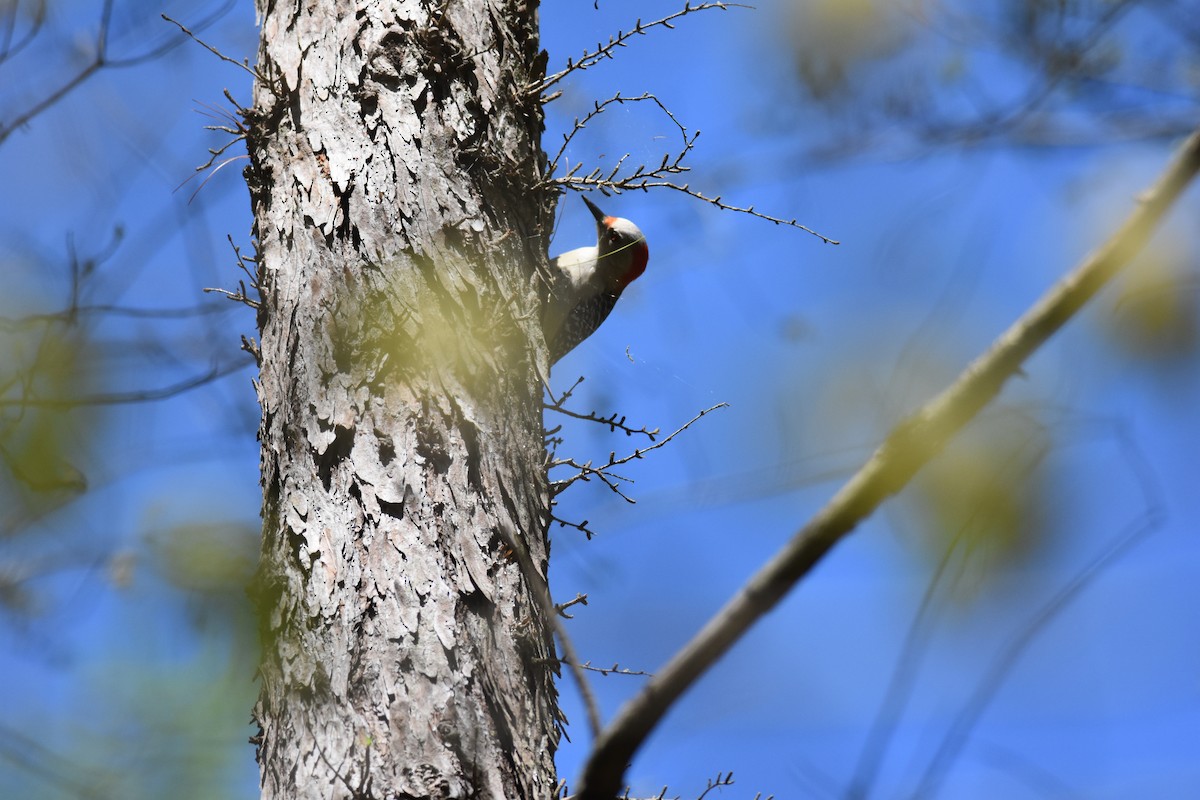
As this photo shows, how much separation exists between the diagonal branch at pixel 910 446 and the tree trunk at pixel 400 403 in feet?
2.66

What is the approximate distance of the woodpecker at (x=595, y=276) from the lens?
462 cm

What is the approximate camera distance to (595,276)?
5.02 m

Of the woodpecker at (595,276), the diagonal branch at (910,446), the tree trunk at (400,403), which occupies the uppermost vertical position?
the woodpecker at (595,276)

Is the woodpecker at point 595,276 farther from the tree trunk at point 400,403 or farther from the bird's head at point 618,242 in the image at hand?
the tree trunk at point 400,403

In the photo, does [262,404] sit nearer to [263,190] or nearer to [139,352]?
[263,190]

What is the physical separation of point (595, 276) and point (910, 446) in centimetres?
389

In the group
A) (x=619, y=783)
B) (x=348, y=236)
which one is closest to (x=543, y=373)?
(x=348, y=236)

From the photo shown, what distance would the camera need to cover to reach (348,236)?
2564 mm

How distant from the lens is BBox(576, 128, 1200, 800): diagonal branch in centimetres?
111

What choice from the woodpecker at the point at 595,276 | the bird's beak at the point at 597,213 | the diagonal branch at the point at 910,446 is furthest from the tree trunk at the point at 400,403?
the bird's beak at the point at 597,213

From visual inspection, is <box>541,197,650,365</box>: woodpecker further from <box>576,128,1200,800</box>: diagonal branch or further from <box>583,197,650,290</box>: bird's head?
<box>576,128,1200,800</box>: diagonal branch

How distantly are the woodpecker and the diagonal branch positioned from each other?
2843 millimetres

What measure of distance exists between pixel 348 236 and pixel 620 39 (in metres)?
1.17

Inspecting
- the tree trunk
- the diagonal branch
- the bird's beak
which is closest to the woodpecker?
the bird's beak
